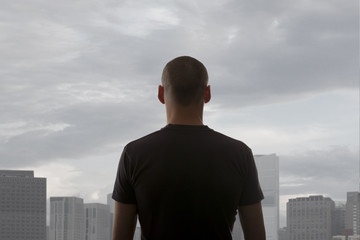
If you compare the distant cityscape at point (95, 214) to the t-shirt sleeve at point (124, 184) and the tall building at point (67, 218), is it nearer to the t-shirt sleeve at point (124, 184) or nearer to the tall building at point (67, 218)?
the tall building at point (67, 218)

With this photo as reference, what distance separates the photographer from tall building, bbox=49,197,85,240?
159625 mm

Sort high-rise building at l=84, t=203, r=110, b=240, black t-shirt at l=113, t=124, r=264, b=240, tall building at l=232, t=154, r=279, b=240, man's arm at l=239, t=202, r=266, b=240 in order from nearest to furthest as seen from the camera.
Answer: black t-shirt at l=113, t=124, r=264, b=240 → man's arm at l=239, t=202, r=266, b=240 → high-rise building at l=84, t=203, r=110, b=240 → tall building at l=232, t=154, r=279, b=240

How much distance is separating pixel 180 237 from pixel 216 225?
148mm

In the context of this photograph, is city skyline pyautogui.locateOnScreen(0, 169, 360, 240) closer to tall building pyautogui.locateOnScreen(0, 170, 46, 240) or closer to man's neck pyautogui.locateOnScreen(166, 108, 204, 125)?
tall building pyautogui.locateOnScreen(0, 170, 46, 240)

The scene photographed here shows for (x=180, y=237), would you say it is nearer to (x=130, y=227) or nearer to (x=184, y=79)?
(x=130, y=227)

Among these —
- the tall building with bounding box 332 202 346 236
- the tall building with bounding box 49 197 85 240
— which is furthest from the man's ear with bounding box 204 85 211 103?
the tall building with bounding box 49 197 85 240

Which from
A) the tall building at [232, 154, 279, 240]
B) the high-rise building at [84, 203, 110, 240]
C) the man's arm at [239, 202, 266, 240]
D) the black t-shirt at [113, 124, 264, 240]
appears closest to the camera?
the black t-shirt at [113, 124, 264, 240]

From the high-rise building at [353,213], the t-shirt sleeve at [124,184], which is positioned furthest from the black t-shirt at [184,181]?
the high-rise building at [353,213]

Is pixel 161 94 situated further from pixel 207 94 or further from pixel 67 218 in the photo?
pixel 67 218

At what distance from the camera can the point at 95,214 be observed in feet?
505

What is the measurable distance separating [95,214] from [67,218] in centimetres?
926

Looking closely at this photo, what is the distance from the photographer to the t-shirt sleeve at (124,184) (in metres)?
2.79

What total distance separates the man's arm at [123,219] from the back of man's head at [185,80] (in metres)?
0.47

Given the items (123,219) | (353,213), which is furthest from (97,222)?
(123,219)
